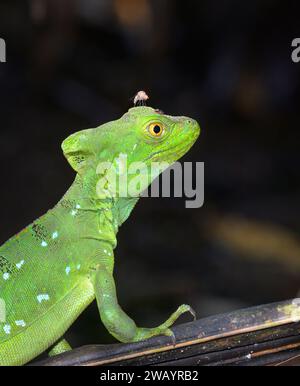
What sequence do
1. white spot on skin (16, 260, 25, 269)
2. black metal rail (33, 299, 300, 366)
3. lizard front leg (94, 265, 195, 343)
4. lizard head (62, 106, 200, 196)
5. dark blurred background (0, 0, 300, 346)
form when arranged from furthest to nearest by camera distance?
1. dark blurred background (0, 0, 300, 346)
2. lizard head (62, 106, 200, 196)
3. white spot on skin (16, 260, 25, 269)
4. lizard front leg (94, 265, 195, 343)
5. black metal rail (33, 299, 300, 366)

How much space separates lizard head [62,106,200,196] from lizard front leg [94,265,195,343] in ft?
1.32

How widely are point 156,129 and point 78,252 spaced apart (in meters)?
0.55

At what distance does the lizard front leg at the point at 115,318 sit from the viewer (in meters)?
2.47

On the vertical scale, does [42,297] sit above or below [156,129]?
below

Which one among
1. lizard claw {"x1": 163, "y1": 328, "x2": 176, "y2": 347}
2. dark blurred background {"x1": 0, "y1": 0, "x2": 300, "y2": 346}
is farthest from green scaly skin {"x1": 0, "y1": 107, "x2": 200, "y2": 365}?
dark blurred background {"x1": 0, "y1": 0, "x2": 300, "y2": 346}

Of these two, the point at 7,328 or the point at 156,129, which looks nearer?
the point at 7,328

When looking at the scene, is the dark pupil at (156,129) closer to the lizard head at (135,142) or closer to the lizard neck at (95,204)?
the lizard head at (135,142)

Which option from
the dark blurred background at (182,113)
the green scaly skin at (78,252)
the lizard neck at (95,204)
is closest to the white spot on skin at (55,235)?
the green scaly skin at (78,252)

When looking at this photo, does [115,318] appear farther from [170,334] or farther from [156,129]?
[156,129]

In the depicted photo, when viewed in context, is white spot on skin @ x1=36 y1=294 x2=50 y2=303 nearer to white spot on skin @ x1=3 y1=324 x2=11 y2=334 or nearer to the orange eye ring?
white spot on skin @ x1=3 y1=324 x2=11 y2=334

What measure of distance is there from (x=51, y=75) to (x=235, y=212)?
304 cm

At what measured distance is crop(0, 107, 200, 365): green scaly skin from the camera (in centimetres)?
254

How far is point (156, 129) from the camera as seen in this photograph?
2.70 metres

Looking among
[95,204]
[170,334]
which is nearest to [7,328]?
[95,204]
